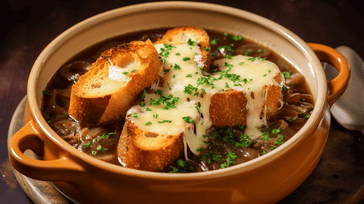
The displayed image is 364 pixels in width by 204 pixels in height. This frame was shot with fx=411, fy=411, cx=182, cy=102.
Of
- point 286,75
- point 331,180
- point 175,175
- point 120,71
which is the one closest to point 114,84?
point 120,71

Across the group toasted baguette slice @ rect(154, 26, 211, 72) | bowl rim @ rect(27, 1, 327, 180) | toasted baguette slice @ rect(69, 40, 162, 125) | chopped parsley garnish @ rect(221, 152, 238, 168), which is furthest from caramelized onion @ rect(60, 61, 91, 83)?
chopped parsley garnish @ rect(221, 152, 238, 168)

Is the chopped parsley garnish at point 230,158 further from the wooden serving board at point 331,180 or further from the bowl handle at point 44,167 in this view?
the bowl handle at point 44,167

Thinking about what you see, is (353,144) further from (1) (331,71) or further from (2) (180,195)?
(2) (180,195)

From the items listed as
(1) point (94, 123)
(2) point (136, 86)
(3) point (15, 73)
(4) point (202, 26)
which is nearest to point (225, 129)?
(2) point (136, 86)

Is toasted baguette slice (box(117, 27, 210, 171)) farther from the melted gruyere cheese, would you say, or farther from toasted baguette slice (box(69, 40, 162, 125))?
toasted baguette slice (box(69, 40, 162, 125))

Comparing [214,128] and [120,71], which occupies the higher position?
[120,71]

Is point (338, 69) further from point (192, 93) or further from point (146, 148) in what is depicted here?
point (146, 148)
